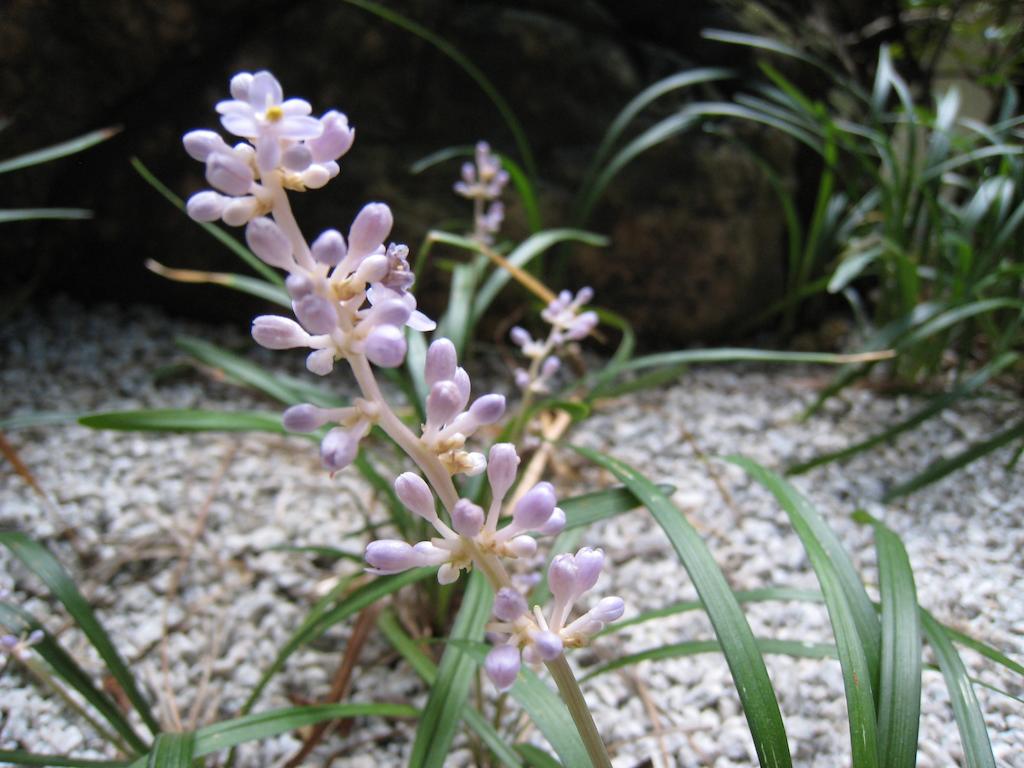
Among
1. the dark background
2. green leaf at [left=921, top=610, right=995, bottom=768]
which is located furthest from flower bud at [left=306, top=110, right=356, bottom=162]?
the dark background

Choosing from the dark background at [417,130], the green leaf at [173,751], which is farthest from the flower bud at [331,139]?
the dark background at [417,130]

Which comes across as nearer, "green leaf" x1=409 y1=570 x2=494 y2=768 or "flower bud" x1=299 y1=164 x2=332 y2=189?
Result: "flower bud" x1=299 y1=164 x2=332 y2=189

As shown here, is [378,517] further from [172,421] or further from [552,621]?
[552,621]

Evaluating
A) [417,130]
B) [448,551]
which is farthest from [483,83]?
[448,551]

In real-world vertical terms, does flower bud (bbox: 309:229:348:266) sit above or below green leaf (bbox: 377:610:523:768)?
above

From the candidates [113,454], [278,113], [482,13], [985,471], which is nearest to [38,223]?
[113,454]

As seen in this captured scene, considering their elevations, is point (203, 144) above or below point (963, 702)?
above

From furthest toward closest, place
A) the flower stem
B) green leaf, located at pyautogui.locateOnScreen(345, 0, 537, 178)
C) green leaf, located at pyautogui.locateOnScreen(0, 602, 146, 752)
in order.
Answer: green leaf, located at pyautogui.locateOnScreen(345, 0, 537, 178), green leaf, located at pyautogui.locateOnScreen(0, 602, 146, 752), the flower stem

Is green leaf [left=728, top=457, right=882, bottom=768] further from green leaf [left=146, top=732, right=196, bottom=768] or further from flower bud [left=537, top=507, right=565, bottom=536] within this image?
green leaf [left=146, top=732, right=196, bottom=768]
